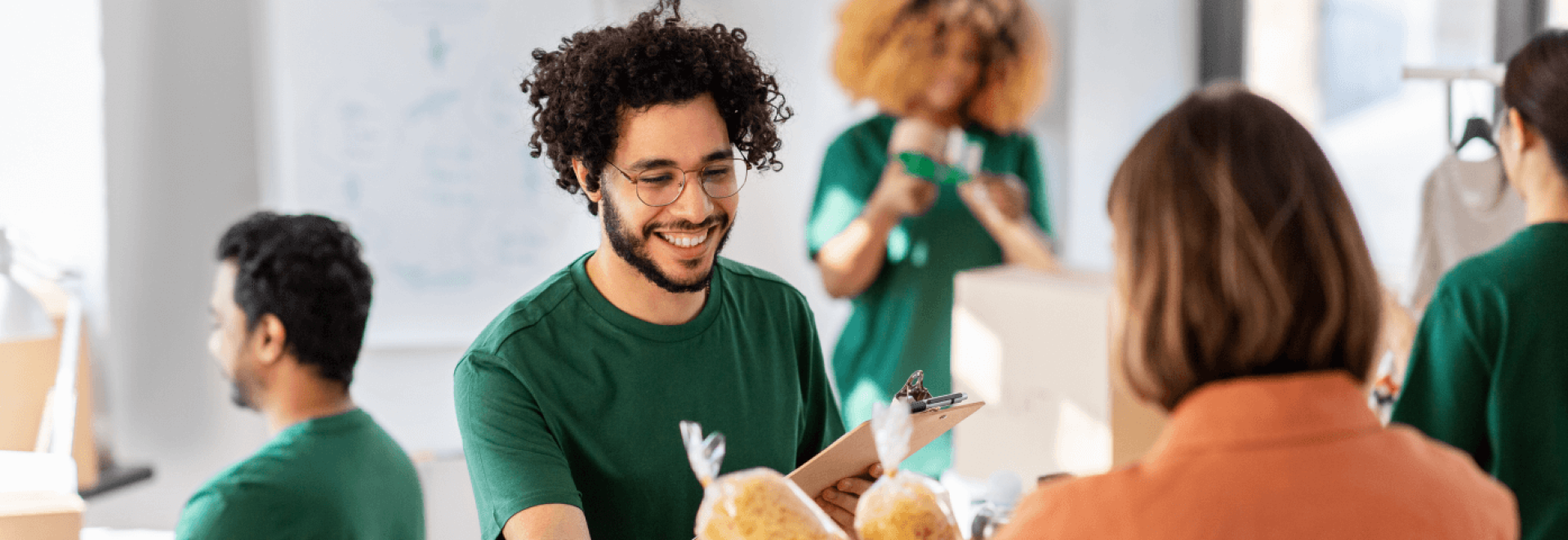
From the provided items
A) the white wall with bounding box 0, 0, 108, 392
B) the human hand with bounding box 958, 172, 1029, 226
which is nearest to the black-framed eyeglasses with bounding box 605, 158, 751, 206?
the human hand with bounding box 958, 172, 1029, 226

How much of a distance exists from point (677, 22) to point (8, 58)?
2079 mm

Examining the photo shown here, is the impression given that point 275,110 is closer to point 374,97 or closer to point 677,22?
point 374,97

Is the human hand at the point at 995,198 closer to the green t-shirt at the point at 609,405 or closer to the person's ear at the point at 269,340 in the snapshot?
the green t-shirt at the point at 609,405

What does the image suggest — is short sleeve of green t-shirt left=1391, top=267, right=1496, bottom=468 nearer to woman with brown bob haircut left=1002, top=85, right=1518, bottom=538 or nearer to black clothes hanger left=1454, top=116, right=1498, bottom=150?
woman with brown bob haircut left=1002, top=85, right=1518, bottom=538

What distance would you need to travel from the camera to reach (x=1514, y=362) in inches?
50.0

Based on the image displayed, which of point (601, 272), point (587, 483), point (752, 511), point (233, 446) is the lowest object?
point (233, 446)

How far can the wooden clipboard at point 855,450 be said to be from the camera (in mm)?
1080

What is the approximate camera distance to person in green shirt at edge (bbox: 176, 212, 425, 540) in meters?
1.56

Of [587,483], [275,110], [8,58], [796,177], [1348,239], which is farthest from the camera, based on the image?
[796,177]

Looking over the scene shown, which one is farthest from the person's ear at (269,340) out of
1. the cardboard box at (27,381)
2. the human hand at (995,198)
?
the human hand at (995,198)

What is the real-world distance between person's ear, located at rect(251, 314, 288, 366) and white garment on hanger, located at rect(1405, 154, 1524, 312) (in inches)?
77.3

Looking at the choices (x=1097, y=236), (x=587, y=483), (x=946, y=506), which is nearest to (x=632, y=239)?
(x=587, y=483)

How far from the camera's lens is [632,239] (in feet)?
4.31

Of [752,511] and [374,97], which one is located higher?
[374,97]
